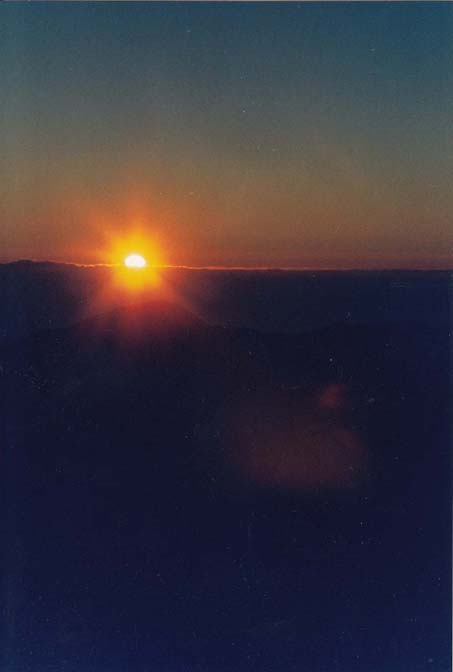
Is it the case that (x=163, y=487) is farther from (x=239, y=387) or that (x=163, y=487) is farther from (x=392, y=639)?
(x=392, y=639)

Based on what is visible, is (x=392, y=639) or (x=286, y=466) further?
(x=286, y=466)

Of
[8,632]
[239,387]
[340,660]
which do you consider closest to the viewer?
[8,632]

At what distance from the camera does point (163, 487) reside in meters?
2.94

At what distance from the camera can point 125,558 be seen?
2.89 metres

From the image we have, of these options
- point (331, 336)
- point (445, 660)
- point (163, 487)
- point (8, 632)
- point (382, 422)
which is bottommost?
point (445, 660)

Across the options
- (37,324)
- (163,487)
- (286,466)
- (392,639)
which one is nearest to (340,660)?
(392,639)

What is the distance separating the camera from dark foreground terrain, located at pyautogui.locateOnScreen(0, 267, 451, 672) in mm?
2705

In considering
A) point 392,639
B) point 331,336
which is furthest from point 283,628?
point 331,336

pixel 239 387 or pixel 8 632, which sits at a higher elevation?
pixel 239 387

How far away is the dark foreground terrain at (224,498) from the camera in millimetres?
2705

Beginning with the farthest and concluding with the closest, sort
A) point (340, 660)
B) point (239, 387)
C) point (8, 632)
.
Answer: point (239, 387), point (340, 660), point (8, 632)

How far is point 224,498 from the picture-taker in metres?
2.82

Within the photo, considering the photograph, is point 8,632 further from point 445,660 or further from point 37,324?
point 445,660

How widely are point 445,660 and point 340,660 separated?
399mm
